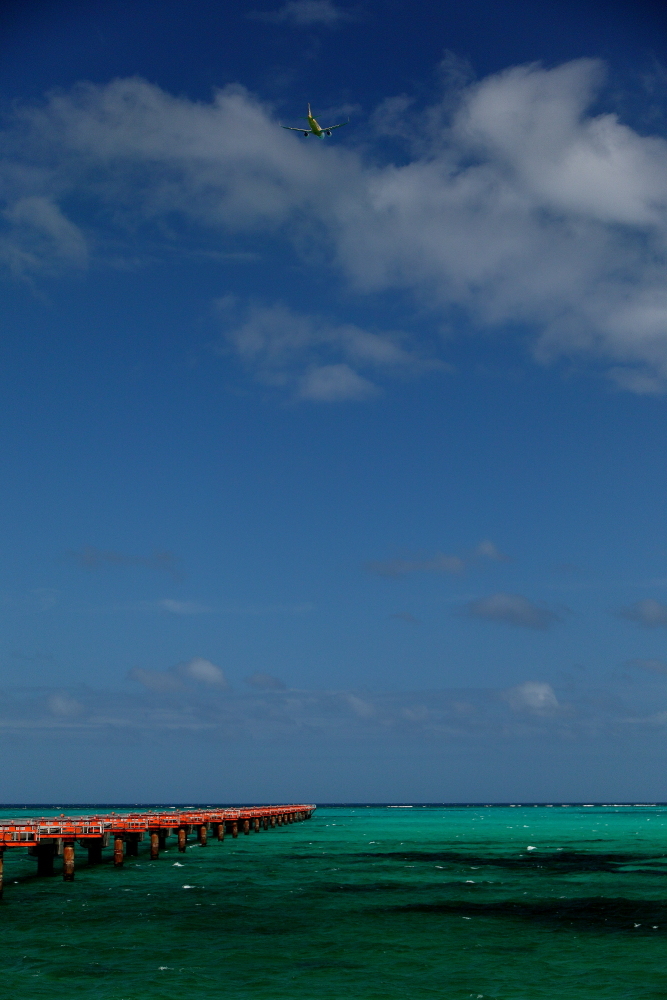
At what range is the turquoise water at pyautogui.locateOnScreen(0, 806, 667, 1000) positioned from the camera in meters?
27.3

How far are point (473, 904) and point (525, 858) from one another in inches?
1116

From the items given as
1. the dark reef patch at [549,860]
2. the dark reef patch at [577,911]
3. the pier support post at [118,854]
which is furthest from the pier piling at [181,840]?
the dark reef patch at [577,911]

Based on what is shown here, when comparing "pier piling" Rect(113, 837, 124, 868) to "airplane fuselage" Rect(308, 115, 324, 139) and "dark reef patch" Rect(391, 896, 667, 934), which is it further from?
"airplane fuselage" Rect(308, 115, 324, 139)

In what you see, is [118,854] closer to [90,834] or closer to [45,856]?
[90,834]

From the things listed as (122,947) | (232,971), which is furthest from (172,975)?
(122,947)

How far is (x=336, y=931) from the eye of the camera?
35.1 metres

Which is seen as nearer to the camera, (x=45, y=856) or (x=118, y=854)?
(x=45, y=856)

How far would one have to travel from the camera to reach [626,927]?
36.2 metres

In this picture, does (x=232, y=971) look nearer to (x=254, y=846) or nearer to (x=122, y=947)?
(x=122, y=947)

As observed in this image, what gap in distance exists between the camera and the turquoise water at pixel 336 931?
89.6 feet

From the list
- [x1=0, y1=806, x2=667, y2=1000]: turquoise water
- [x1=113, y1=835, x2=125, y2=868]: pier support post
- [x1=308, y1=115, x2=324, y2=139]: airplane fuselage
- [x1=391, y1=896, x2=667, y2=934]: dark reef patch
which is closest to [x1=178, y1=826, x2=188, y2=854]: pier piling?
[x1=0, y1=806, x2=667, y2=1000]: turquoise water

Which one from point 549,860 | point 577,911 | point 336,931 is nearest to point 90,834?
point 336,931

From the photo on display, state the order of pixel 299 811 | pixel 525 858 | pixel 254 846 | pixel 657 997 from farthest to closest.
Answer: pixel 299 811
pixel 254 846
pixel 525 858
pixel 657 997

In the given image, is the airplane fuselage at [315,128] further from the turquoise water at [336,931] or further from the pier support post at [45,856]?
the pier support post at [45,856]
